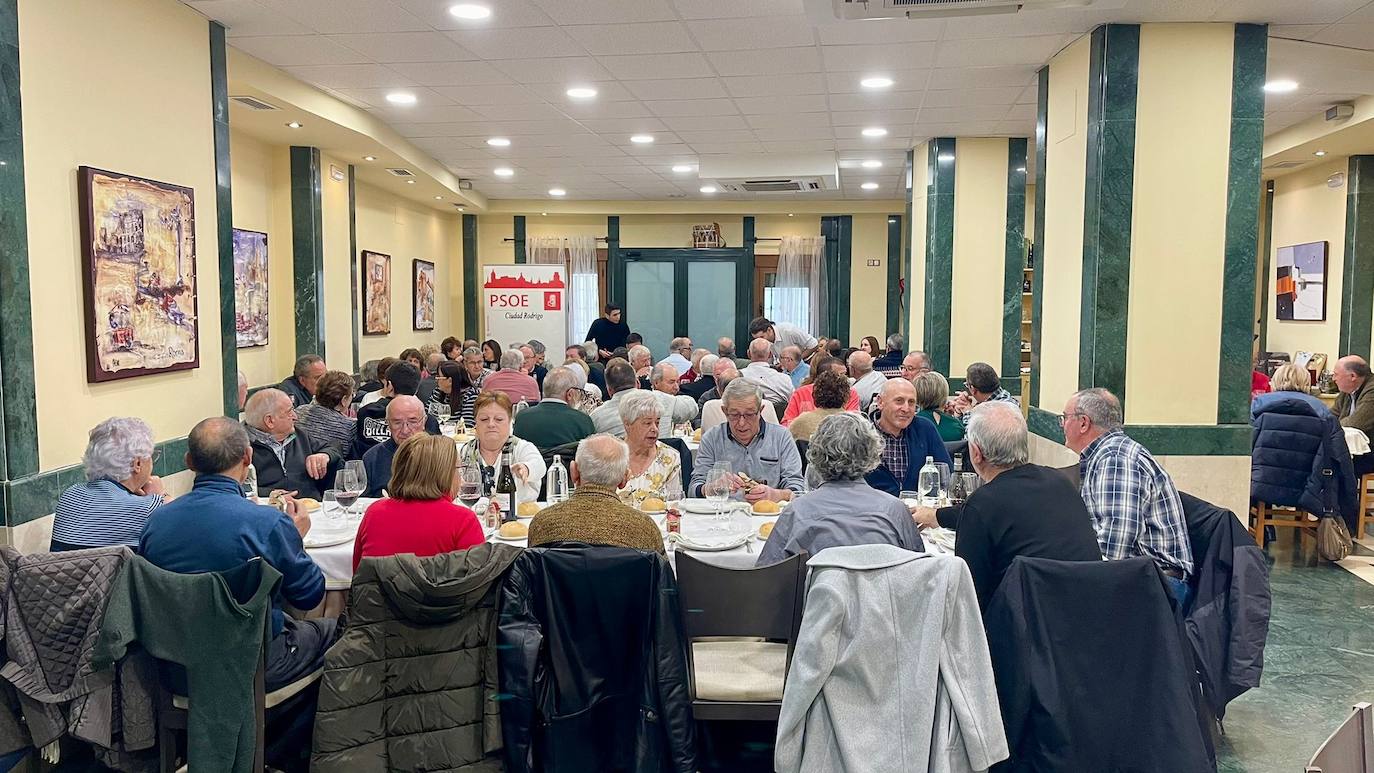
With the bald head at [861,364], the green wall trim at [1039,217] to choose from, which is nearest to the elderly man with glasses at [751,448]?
the green wall trim at [1039,217]

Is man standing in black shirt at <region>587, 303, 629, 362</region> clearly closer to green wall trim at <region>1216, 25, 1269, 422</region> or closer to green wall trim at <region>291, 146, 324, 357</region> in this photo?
green wall trim at <region>291, 146, 324, 357</region>

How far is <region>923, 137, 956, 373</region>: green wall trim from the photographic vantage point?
922 cm

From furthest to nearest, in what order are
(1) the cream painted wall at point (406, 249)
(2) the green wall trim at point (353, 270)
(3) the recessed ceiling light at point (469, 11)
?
(1) the cream painted wall at point (406, 249)
(2) the green wall trim at point (353, 270)
(3) the recessed ceiling light at point (469, 11)

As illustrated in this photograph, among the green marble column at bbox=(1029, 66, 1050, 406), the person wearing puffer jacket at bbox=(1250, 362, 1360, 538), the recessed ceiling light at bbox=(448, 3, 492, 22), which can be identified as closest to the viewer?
the recessed ceiling light at bbox=(448, 3, 492, 22)

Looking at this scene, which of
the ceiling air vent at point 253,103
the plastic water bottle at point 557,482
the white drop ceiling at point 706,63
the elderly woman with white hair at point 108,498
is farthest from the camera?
the ceiling air vent at point 253,103

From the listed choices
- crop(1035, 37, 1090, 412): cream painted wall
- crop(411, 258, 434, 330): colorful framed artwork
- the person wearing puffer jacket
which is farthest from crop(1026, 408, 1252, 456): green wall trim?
crop(411, 258, 434, 330): colorful framed artwork

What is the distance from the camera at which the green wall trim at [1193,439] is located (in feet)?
18.7

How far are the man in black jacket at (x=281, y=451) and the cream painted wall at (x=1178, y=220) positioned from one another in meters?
4.59

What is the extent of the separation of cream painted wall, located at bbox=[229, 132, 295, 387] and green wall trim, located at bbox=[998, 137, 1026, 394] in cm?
665

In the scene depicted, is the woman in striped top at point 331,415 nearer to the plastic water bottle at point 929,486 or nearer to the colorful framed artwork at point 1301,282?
the plastic water bottle at point 929,486

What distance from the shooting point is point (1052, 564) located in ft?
9.18

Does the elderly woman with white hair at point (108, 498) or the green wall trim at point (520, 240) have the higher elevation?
the green wall trim at point (520, 240)

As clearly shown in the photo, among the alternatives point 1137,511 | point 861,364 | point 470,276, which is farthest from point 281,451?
point 470,276

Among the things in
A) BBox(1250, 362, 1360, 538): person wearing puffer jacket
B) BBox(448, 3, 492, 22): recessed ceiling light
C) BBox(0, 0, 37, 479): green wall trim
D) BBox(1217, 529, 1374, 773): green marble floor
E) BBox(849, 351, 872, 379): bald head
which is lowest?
BBox(1217, 529, 1374, 773): green marble floor
